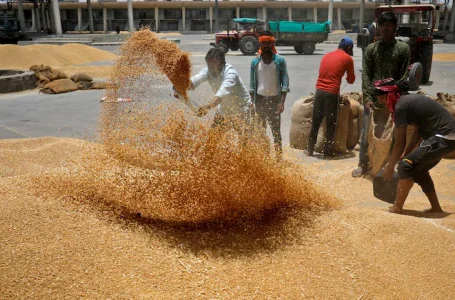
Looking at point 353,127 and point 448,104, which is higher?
point 448,104

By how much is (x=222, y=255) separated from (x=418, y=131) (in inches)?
73.4

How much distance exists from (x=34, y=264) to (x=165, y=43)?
2.13 metres

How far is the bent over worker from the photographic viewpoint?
11.9ft

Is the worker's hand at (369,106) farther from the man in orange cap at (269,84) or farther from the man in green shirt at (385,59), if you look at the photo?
the man in orange cap at (269,84)

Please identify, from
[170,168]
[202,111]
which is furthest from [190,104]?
[170,168]

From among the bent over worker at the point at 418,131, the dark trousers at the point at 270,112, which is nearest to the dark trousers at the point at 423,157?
the bent over worker at the point at 418,131

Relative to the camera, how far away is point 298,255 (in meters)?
3.16

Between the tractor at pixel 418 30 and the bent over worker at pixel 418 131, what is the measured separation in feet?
27.6

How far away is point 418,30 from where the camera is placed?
13656mm

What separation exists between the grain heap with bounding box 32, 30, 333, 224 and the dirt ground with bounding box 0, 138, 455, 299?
18cm

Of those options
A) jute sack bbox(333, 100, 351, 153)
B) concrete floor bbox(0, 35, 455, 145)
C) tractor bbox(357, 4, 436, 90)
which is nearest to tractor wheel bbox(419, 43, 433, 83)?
tractor bbox(357, 4, 436, 90)

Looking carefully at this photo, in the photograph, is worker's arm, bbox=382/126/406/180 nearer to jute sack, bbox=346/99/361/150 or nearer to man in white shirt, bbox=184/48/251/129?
man in white shirt, bbox=184/48/251/129

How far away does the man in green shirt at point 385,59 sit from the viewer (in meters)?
4.57

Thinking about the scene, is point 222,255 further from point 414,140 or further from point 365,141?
point 365,141
